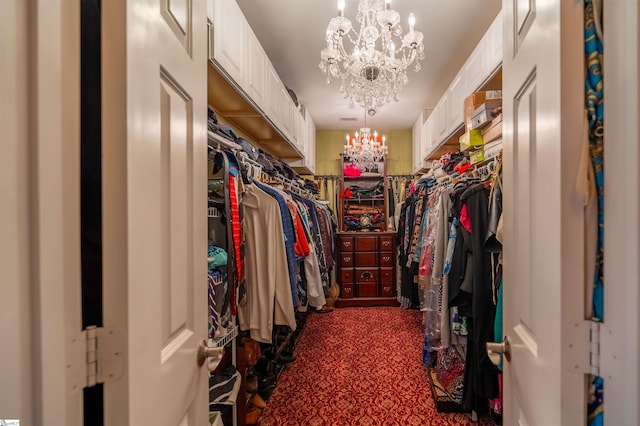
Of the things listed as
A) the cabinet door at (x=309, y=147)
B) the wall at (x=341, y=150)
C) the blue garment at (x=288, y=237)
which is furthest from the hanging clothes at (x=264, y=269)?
the wall at (x=341, y=150)

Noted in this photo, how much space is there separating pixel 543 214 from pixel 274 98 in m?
2.22

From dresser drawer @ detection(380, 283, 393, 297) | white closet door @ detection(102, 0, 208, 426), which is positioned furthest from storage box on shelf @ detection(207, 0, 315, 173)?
dresser drawer @ detection(380, 283, 393, 297)

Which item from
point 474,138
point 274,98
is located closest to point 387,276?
point 474,138

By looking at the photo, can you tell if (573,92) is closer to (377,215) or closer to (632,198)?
(632,198)

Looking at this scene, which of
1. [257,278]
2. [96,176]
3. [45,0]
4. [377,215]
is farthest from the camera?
[377,215]

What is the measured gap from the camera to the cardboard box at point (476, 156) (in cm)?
189

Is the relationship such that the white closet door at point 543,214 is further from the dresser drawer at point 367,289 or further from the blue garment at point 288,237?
the dresser drawer at point 367,289

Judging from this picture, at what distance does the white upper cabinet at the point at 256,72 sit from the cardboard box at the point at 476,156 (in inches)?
60.5

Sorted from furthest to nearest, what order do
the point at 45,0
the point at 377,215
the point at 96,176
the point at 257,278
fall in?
the point at 377,215 < the point at 257,278 < the point at 96,176 < the point at 45,0

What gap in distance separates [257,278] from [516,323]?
3.76ft

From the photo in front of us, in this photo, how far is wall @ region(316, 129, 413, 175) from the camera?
4637 millimetres

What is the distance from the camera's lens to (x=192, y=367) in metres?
0.73

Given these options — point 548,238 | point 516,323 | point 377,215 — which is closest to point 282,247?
point 516,323

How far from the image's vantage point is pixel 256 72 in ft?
6.65
